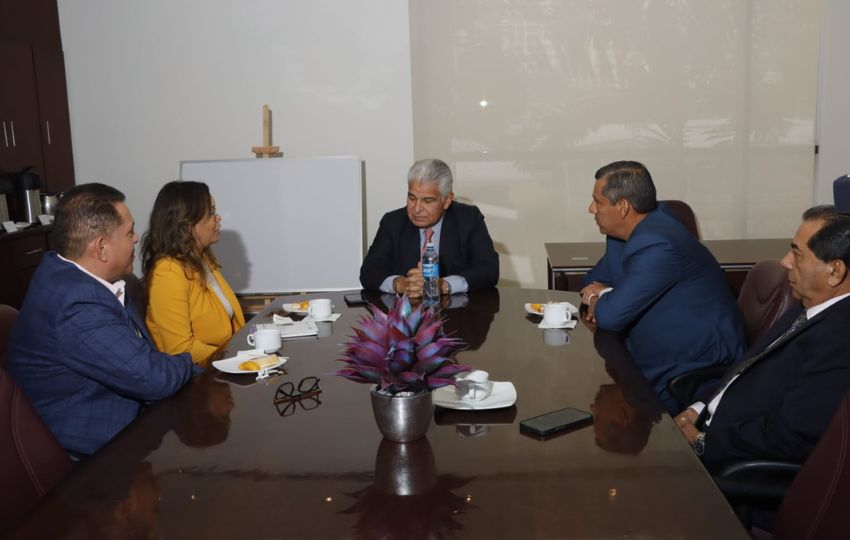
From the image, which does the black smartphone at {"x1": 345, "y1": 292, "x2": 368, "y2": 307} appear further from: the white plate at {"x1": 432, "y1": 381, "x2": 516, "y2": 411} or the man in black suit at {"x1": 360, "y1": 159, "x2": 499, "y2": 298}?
the white plate at {"x1": 432, "y1": 381, "x2": 516, "y2": 411}

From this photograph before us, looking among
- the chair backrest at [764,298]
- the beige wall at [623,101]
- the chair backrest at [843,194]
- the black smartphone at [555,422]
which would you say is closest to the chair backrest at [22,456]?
the black smartphone at [555,422]

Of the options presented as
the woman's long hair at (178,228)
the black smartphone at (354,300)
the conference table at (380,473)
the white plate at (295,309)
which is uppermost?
the woman's long hair at (178,228)

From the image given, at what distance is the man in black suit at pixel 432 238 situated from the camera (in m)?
3.44

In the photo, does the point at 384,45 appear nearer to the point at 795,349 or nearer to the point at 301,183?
the point at 301,183

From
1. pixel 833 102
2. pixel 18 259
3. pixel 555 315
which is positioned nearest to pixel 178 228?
pixel 555 315

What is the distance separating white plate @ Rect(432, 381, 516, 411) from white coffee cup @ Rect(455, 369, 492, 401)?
0.4 inches

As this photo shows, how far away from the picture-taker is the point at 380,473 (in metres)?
1.44

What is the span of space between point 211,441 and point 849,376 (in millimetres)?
1374

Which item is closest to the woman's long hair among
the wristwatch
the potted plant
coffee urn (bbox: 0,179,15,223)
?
the potted plant

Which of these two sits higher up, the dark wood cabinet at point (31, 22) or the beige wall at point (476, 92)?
the dark wood cabinet at point (31, 22)

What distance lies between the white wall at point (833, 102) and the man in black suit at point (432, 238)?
312cm

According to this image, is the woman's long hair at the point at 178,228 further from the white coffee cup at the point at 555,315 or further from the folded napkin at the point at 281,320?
the white coffee cup at the point at 555,315

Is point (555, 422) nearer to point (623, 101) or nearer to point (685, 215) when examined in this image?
point (685, 215)

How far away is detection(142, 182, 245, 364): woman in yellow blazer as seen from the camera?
262 centimetres
